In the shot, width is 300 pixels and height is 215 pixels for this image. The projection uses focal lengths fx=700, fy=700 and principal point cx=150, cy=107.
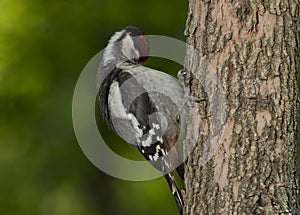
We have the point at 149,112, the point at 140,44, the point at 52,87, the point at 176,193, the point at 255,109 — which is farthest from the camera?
the point at 52,87

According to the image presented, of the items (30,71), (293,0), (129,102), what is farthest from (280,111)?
(30,71)

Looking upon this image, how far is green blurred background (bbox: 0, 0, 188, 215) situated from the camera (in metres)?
7.84

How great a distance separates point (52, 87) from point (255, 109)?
4610 millimetres

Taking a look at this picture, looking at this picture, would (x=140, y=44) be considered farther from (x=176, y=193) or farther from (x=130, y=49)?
(x=176, y=193)

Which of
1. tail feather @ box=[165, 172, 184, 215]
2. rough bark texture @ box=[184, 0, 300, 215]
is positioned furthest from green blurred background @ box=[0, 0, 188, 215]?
rough bark texture @ box=[184, 0, 300, 215]

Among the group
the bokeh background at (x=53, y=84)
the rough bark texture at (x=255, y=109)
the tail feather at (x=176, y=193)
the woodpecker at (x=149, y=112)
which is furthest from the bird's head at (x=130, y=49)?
the bokeh background at (x=53, y=84)

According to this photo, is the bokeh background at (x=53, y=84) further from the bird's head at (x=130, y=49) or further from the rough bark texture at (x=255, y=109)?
the rough bark texture at (x=255, y=109)

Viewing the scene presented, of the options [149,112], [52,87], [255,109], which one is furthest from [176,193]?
[52,87]

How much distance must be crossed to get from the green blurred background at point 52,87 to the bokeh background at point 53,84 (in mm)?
11

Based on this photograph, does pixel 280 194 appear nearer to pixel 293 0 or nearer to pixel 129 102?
pixel 293 0

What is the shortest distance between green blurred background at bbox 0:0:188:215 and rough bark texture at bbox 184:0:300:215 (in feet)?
11.9

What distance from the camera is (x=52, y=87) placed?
8.00 m

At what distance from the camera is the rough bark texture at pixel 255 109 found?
3688 millimetres

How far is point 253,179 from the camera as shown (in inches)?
145
